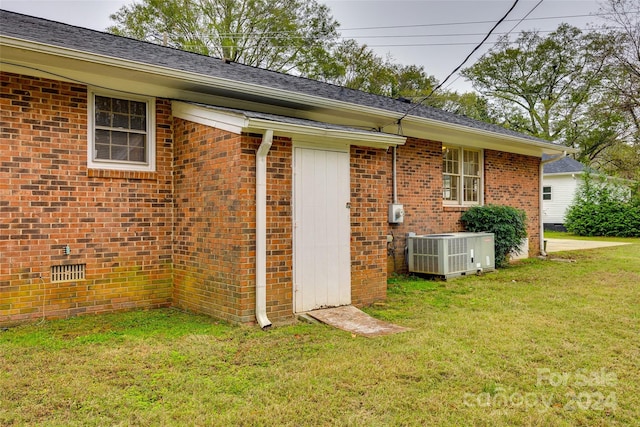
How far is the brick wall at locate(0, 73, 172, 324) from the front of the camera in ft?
15.8

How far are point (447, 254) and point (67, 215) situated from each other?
640 cm

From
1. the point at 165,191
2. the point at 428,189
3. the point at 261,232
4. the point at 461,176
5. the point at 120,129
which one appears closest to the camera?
the point at 261,232

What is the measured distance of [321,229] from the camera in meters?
5.69

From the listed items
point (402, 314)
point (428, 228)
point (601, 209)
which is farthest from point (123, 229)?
point (601, 209)

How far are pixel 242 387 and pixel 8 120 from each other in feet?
13.2

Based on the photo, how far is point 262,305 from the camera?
5012 mm

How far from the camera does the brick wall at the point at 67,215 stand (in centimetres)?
481

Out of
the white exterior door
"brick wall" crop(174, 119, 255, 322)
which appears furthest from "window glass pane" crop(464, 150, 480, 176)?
"brick wall" crop(174, 119, 255, 322)

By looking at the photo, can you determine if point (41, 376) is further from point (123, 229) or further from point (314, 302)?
point (314, 302)

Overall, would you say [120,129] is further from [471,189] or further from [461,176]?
[471,189]

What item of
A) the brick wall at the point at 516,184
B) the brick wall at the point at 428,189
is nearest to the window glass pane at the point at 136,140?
the brick wall at the point at 428,189

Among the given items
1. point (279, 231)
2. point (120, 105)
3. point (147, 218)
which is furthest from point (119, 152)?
point (279, 231)

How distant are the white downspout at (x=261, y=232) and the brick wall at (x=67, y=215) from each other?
63.0 inches

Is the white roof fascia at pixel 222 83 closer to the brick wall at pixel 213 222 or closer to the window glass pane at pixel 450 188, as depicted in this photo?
the brick wall at pixel 213 222
